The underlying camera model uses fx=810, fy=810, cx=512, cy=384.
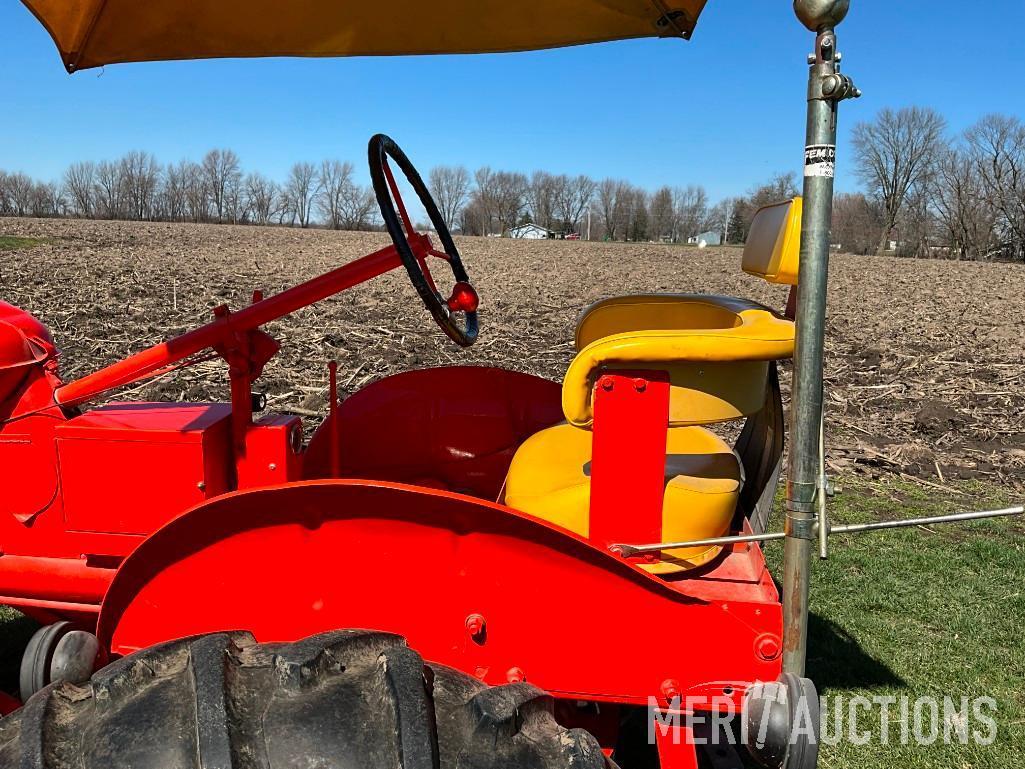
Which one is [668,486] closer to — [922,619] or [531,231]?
[922,619]

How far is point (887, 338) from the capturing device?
9656mm

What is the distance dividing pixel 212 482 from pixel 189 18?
50.1 inches

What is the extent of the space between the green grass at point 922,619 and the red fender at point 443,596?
1.23 m

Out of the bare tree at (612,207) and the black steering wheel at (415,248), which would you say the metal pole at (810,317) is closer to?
the black steering wheel at (415,248)

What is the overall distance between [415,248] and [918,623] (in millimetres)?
2664

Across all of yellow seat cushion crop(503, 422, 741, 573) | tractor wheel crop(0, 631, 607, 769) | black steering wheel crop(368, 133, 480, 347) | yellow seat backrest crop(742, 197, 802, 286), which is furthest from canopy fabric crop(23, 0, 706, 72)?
tractor wheel crop(0, 631, 607, 769)

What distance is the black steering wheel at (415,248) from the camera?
1977 mm

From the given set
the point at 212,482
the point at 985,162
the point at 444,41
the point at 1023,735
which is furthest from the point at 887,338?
the point at 985,162

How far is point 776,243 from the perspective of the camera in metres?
2.03

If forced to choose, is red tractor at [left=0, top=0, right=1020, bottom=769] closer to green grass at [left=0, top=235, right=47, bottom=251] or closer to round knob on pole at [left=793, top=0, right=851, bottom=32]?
round knob on pole at [left=793, top=0, right=851, bottom=32]

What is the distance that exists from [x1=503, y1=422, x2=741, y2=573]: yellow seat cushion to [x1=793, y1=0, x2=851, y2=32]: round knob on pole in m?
1.03

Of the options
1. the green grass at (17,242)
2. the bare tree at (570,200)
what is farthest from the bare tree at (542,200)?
the green grass at (17,242)

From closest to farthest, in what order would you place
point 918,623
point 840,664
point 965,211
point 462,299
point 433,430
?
1. point 462,299
2. point 433,430
3. point 840,664
4. point 918,623
5. point 965,211

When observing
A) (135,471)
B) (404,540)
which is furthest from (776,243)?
(135,471)
